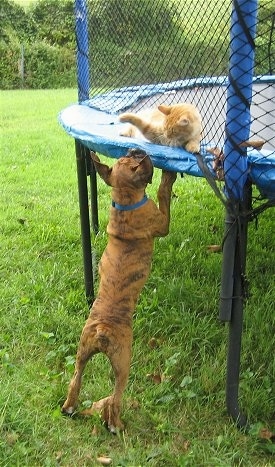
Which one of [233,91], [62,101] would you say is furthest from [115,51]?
[62,101]

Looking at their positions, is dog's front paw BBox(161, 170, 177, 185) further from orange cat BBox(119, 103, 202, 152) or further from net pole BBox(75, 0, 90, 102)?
net pole BBox(75, 0, 90, 102)

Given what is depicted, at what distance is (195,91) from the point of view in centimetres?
390

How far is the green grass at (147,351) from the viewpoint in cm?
218

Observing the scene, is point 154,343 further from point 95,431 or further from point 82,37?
point 82,37

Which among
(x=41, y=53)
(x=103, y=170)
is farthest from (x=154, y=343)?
(x=41, y=53)

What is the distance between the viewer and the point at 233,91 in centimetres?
196

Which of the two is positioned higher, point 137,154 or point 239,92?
point 239,92

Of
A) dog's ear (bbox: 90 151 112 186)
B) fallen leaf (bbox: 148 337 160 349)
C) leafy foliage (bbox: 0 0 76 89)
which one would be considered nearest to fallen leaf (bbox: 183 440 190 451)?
fallen leaf (bbox: 148 337 160 349)

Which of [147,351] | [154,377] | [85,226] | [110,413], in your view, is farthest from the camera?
[85,226]

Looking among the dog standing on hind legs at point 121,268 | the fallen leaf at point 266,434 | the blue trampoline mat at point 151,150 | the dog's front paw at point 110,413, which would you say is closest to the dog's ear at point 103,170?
the dog standing on hind legs at point 121,268

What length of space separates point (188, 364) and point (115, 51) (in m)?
2.01

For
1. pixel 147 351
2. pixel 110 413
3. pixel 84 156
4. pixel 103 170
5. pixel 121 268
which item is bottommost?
pixel 147 351

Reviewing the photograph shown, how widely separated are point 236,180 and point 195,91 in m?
2.01

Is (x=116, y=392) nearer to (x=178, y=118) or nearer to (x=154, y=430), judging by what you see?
(x=154, y=430)
